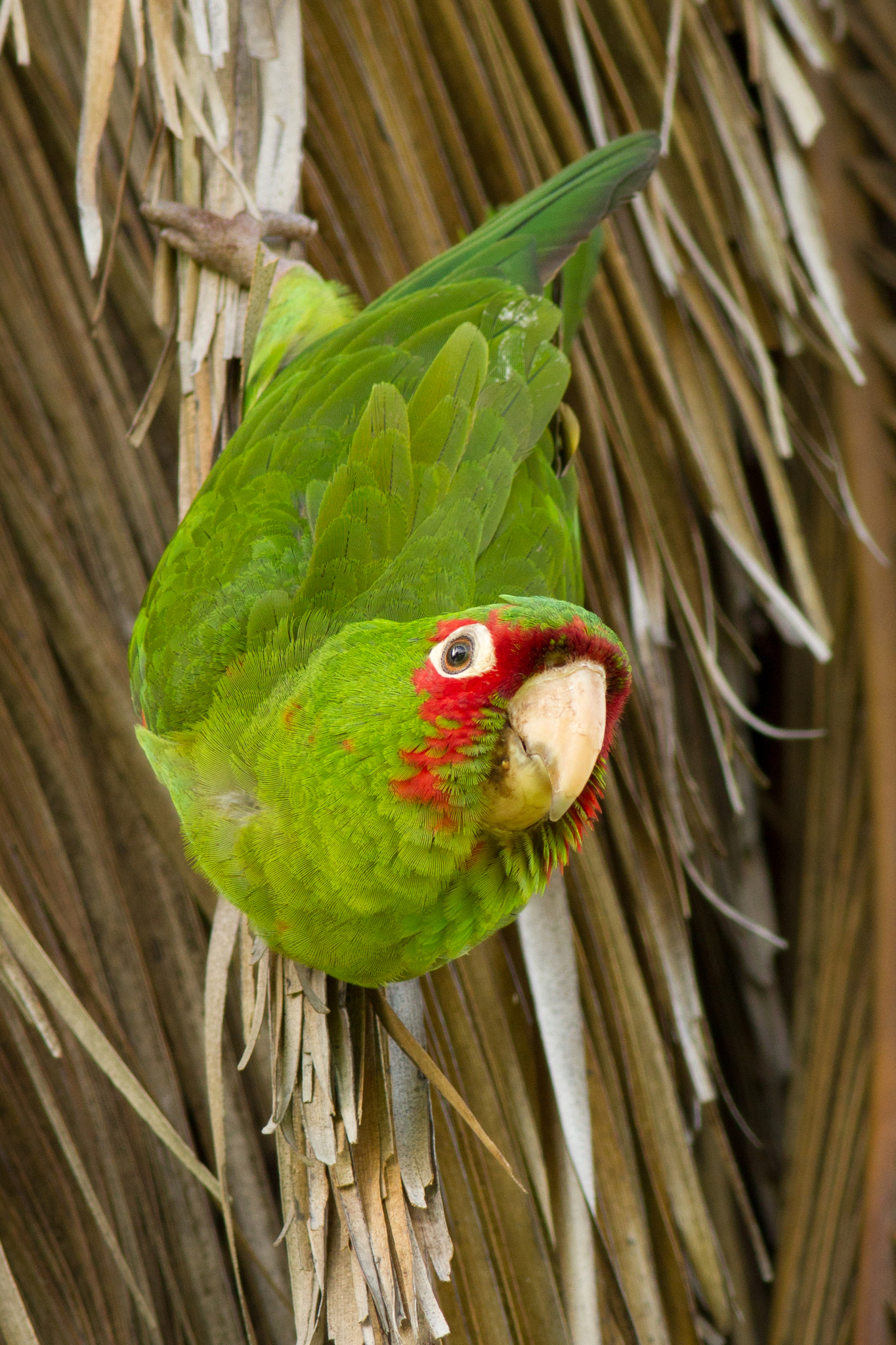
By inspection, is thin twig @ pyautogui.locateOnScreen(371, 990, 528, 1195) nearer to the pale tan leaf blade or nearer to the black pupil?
the black pupil

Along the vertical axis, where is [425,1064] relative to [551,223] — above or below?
below

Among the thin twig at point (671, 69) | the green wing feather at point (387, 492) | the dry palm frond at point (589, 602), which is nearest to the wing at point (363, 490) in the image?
the green wing feather at point (387, 492)

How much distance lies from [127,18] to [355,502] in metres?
0.69

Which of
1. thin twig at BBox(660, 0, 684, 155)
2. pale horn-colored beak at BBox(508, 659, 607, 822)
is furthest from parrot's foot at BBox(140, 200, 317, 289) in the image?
pale horn-colored beak at BBox(508, 659, 607, 822)

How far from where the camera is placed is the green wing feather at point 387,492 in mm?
906

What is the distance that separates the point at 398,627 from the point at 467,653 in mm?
92

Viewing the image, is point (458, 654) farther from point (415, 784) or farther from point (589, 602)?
point (589, 602)

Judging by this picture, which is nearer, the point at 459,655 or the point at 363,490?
the point at 459,655

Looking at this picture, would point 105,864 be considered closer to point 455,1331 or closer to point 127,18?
point 455,1331

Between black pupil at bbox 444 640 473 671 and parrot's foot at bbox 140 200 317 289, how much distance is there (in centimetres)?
54

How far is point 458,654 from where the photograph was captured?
68 centimetres

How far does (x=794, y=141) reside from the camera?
1.42 metres

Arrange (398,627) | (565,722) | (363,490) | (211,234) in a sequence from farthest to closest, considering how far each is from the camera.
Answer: (211,234)
(363,490)
(398,627)
(565,722)

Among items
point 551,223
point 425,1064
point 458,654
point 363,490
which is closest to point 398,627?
point 458,654
